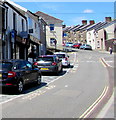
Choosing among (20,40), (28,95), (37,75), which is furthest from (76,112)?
(20,40)

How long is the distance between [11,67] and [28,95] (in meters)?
1.46

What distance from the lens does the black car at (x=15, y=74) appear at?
35.4ft

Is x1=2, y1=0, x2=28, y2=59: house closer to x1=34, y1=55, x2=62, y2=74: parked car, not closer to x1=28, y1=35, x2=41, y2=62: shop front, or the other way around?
x1=34, y1=55, x2=62, y2=74: parked car

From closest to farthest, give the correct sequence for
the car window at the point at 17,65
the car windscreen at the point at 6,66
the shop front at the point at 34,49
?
the car windscreen at the point at 6,66 → the car window at the point at 17,65 → the shop front at the point at 34,49

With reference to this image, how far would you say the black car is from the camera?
425 inches

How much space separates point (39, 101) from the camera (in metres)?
9.43

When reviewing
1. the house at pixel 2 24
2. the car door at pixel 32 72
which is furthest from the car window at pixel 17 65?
the house at pixel 2 24

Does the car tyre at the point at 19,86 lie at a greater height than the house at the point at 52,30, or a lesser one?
lesser

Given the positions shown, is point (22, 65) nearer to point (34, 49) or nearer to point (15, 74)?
point (15, 74)

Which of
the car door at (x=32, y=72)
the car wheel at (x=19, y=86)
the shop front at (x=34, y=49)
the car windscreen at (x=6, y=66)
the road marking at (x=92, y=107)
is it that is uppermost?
the shop front at (x=34, y=49)

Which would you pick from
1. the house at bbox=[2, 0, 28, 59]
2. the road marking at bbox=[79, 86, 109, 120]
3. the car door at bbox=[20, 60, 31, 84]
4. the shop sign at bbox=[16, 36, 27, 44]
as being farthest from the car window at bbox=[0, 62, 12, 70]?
the shop sign at bbox=[16, 36, 27, 44]

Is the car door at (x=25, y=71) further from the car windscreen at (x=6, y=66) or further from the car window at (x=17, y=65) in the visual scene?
the car windscreen at (x=6, y=66)

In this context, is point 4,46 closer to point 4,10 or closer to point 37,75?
point 4,10

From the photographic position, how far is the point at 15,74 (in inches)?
431
